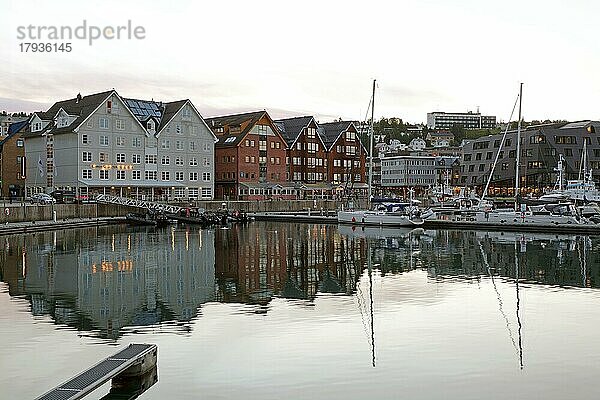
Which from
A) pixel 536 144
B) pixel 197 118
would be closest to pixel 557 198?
pixel 536 144

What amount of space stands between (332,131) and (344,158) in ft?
15.0

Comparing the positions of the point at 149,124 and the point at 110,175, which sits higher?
the point at 149,124

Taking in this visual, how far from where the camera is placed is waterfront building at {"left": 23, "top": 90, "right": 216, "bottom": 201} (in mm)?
74438

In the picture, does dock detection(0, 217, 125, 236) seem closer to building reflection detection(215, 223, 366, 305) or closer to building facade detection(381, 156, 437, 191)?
building reflection detection(215, 223, 366, 305)

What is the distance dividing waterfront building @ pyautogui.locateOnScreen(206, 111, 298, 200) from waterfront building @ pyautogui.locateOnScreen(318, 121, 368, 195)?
9039 mm

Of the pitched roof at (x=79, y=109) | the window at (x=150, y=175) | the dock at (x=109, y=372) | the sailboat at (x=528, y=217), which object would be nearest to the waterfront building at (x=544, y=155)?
the sailboat at (x=528, y=217)

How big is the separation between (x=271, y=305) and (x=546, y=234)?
3923cm

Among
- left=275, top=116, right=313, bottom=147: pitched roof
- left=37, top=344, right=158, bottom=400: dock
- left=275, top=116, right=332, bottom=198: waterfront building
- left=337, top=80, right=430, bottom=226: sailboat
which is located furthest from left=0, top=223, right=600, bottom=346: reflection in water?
left=275, top=116, right=313, bottom=147: pitched roof

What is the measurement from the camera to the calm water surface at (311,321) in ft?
47.4

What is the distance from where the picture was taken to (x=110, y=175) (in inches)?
2987

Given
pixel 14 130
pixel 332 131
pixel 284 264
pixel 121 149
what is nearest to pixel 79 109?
pixel 121 149

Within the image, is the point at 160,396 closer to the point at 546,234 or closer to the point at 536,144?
the point at 546,234

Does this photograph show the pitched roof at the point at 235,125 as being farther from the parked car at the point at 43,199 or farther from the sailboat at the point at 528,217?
the sailboat at the point at 528,217

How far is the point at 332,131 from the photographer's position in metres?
104
